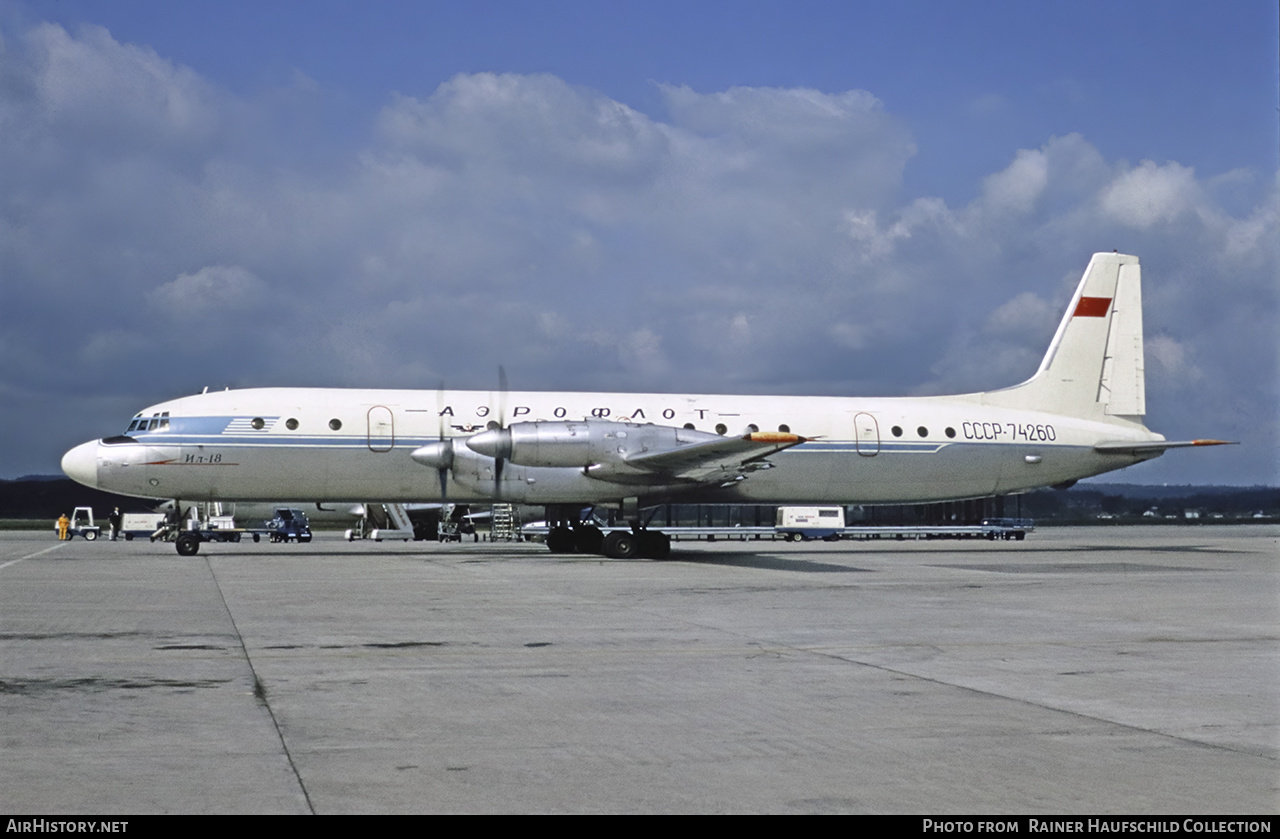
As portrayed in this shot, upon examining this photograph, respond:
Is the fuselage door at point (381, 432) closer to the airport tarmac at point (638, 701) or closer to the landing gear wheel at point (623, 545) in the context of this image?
the landing gear wheel at point (623, 545)

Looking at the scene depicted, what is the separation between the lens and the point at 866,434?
33.0 meters

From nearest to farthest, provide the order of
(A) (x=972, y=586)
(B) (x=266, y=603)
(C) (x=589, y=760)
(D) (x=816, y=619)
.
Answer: (C) (x=589, y=760) < (D) (x=816, y=619) < (B) (x=266, y=603) < (A) (x=972, y=586)

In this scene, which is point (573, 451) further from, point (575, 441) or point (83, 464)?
point (83, 464)

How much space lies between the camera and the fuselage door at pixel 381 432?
29359 millimetres

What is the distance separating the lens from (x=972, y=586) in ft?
68.6

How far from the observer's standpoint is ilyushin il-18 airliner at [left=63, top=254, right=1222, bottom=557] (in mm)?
28641

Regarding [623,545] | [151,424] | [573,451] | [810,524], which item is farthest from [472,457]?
[810,524]

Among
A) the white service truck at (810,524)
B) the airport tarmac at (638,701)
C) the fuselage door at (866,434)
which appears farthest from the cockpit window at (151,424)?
the white service truck at (810,524)

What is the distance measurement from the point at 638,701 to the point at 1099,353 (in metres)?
31.3

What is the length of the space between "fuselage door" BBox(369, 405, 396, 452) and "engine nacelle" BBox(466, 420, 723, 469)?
9.13ft
